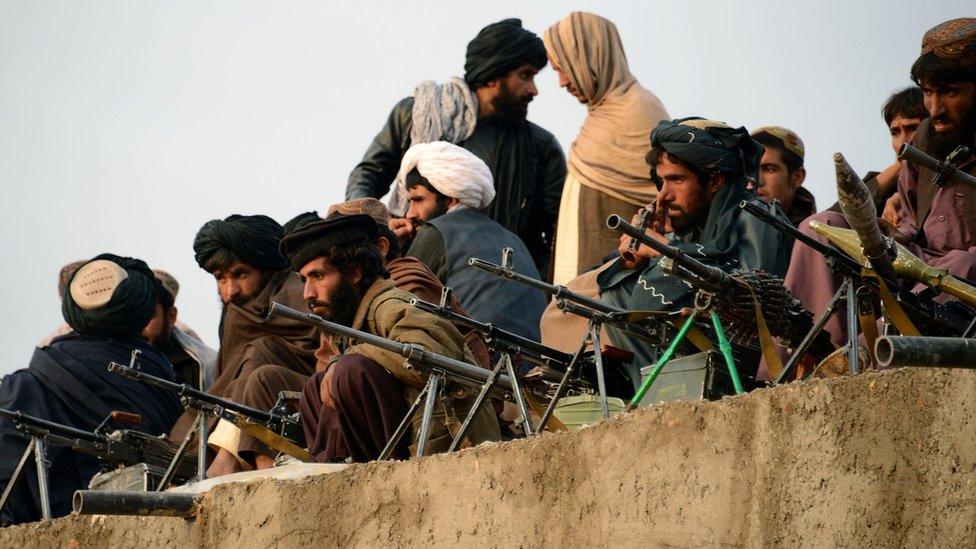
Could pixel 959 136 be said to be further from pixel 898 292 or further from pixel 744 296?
pixel 898 292

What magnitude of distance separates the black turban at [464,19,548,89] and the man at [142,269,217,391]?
219cm

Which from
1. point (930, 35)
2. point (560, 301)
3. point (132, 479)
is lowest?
point (132, 479)

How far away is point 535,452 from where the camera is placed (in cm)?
554

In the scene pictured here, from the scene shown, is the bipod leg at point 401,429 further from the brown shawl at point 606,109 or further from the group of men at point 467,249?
the brown shawl at point 606,109

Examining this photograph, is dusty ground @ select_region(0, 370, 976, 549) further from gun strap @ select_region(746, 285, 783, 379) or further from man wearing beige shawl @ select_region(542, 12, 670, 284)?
man wearing beige shawl @ select_region(542, 12, 670, 284)

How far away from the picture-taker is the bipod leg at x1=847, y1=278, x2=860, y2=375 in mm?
5277

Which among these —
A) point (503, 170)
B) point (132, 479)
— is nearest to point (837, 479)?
point (132, 479)

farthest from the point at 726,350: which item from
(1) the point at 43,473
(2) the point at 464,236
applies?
(2) the point at 464,236

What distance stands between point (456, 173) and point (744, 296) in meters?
4.11

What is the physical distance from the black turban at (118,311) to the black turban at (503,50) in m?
2.52

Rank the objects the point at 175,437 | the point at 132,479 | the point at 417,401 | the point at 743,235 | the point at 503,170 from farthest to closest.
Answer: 1. the point at 503,170
2. the point at 175,437
3. the point at 132,479
4. the point at 743,235
5. the point at 417,401

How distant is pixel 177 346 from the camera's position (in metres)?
10.8

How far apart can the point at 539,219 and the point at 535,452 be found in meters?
6.23

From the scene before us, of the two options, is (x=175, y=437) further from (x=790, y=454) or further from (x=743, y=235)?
(x=790, y=454)
